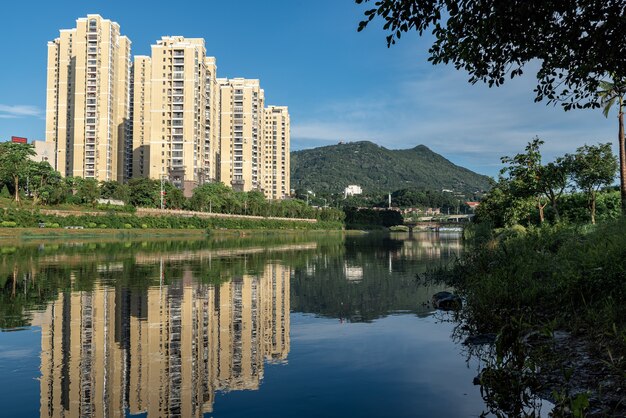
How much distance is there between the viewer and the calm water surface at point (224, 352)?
9.38 metres

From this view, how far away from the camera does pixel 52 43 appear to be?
151 m

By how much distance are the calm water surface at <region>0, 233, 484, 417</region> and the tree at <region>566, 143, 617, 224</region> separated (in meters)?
23.3

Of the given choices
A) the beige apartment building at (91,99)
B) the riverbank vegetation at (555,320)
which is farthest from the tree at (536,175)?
the beige apartment building at (91,99)

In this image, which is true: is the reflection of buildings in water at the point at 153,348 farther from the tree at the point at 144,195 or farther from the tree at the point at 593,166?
the tree at the point at 144,195

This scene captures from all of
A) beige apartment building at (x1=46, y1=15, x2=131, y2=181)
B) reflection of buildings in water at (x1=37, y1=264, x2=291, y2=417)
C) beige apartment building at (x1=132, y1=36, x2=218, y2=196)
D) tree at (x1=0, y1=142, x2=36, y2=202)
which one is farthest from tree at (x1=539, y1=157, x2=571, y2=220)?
beige apartment building at (x1=46, y1=15, x2=131, y2=181)

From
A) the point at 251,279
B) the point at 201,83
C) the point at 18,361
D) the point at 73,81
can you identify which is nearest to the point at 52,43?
the point at 73,81

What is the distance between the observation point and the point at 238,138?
175000 mm

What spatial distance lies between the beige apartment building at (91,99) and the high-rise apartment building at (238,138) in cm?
3552

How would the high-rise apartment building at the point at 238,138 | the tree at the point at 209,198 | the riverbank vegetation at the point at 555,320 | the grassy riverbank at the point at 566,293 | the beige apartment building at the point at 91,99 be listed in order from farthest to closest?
the high-rise apartment building at the point at 238,138 → the beige apartment building at the point at 91,99 → the tree at the point at 209,198 → the grassy riverbank at the point at 566,293 → the riverbank vegetation at the point at 555,320

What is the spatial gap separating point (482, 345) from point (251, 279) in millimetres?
17035

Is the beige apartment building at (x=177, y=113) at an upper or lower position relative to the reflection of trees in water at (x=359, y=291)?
upper

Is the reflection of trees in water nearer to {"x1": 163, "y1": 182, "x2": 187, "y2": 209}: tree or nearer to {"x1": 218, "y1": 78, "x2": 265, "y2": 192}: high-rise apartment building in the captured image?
{"x1": 163, "y1": 182, "x2": 187, "y2": 209}: tree

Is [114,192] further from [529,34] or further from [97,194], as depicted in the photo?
[529,34]

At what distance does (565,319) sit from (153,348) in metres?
11.0
